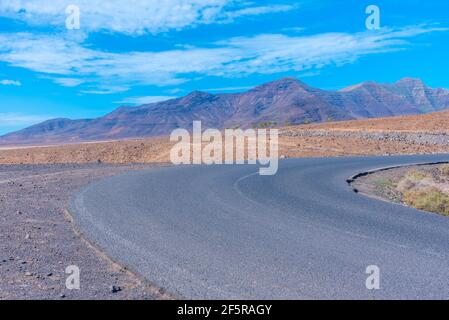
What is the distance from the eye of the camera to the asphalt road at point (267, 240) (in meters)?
6.18

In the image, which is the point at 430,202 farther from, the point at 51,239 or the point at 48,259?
the point at 48,259

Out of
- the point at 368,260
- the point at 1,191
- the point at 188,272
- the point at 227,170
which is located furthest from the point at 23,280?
the point at 227,170

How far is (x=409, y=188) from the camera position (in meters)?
17.8

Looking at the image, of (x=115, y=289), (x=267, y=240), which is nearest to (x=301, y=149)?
(x=267, y=240)

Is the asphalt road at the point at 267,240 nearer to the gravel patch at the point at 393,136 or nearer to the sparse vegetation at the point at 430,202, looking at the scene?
the sparse vegetation at the point at 430,202

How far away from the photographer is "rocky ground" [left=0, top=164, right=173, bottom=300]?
607 cm

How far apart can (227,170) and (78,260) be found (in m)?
15.2

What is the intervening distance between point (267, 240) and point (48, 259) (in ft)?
11.7

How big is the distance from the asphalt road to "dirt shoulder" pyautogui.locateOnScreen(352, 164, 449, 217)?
1.47 metres

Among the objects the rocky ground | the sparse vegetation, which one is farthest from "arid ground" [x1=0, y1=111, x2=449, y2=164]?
the rocky ground

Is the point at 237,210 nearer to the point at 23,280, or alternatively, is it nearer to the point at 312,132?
the point at 23,280

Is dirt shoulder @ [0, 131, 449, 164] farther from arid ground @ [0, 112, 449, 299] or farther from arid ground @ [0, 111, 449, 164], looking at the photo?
arid ground @ [0, 112, 449, 299]

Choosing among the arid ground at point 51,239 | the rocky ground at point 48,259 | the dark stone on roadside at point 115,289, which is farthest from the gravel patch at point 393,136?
the dark stone on roadside at point 115,289
